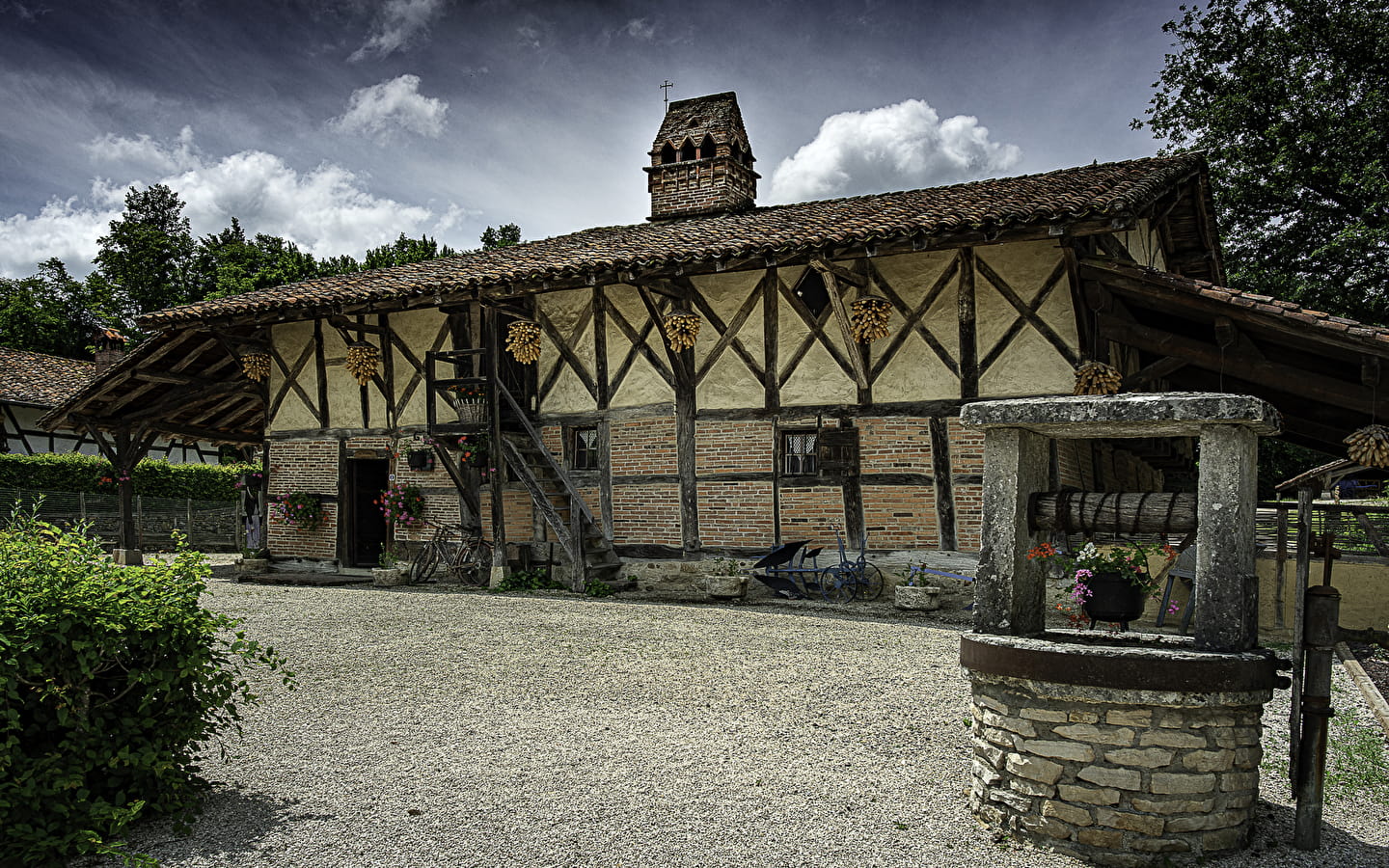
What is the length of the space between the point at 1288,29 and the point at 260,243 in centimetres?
3202

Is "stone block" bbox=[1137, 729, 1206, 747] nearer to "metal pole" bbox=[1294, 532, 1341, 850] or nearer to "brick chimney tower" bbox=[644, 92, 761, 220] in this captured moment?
"metal pole" bbox=[1294, 532, 1341, 850]

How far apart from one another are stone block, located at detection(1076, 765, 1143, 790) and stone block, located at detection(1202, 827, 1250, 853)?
365mm

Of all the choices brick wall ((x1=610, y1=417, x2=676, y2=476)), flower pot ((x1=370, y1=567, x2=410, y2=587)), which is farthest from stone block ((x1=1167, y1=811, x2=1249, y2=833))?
flower pot ((x1=370, y1=567, x2=410, y2=587))

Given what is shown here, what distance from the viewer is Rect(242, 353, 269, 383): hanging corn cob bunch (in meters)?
14.0

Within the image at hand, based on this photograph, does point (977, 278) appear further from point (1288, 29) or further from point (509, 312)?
point (1288, 29)

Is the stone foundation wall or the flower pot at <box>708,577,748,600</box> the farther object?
the flower pot at <box>708,577,748,600</box>

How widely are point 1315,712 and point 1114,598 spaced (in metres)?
0.89

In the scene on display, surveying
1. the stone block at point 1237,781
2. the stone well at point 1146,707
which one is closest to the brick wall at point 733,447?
the stone well at point 1146,707

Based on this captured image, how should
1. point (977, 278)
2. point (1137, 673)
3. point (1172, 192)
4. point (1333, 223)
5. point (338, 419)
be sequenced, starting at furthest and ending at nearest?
point (1333, 223)
point (338, 419)
point (1172, 192)
point (977, 278)
point (1137, 673)

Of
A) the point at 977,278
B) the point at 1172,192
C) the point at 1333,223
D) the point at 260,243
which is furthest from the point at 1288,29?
the point at 260,243

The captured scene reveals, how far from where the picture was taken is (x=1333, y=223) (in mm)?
18531

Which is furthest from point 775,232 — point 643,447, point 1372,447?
point 1372,447

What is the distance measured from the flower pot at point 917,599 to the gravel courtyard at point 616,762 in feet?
5.06

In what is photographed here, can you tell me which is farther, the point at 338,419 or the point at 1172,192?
the point at 338,419
